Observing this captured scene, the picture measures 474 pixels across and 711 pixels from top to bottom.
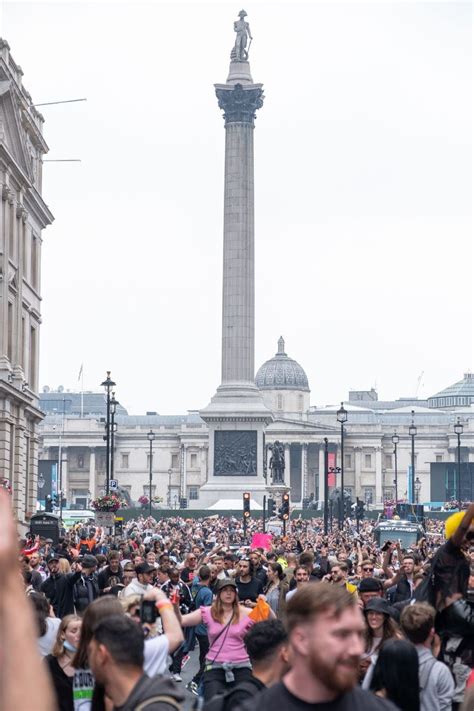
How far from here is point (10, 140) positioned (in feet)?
202

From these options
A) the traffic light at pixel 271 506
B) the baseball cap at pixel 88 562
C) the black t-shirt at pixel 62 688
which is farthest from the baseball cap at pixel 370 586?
the traffic light at pixel 271 506

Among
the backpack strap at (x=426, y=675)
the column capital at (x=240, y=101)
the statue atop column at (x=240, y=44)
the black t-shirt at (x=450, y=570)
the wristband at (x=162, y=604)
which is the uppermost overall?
the statue atop column at (x=240, y=44)

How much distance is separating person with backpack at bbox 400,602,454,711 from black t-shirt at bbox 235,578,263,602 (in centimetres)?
1084

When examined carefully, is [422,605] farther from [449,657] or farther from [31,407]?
[31,407]

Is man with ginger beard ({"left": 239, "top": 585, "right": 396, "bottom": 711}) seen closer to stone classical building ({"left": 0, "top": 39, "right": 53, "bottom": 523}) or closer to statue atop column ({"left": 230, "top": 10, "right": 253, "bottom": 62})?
stone classical building ({"left": 0, "top": 39, "right": 53, "bottom": 523})

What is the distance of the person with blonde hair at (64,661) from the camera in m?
11.6

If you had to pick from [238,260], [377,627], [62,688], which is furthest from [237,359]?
[62,688]

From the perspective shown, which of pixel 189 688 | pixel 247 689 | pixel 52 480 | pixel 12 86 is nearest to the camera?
pixel 247 689

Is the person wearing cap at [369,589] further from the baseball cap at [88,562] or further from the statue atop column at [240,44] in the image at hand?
the statue atop column at [240,44]

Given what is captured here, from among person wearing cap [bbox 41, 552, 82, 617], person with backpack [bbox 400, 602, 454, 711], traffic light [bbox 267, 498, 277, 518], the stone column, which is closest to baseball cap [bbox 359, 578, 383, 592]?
person with backpack [bbox 400, 602, 454, 711]

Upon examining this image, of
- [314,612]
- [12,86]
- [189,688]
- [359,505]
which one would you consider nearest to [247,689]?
[314,612]

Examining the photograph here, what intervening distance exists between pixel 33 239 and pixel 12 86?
11.2 metres

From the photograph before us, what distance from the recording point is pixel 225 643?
15.3 meters

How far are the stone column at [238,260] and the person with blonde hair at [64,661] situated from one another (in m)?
94.7
